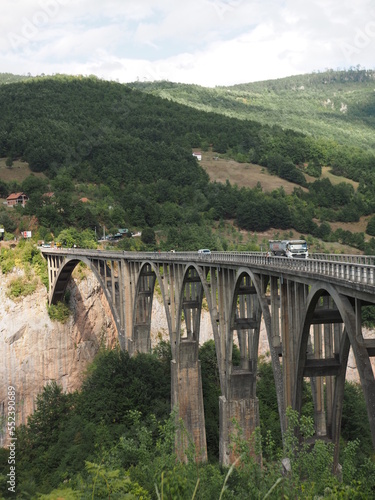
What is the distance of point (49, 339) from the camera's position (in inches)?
2972

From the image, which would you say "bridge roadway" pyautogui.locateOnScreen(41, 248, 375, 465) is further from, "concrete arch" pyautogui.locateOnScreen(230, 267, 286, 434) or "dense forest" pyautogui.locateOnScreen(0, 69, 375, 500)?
"dense forest" pyautogui.locateOnScreen(0, 69, 375, 500)

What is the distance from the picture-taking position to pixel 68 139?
162625mm

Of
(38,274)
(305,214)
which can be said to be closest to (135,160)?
(305,214)

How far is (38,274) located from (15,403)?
16791 millimetres

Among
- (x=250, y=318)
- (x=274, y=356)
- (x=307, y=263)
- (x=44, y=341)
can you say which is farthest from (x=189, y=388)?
(x=307, y=263)

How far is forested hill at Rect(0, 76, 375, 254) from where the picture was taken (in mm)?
113188

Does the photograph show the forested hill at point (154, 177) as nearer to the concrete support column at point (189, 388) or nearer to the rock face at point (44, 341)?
the rock face at point (44, 341)

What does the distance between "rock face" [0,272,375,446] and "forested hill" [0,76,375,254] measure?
23211 mm

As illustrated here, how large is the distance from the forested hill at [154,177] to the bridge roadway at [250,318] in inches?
1536

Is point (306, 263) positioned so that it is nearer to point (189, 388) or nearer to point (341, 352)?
point (341, 352)

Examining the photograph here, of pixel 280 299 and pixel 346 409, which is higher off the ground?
pixel 280 299

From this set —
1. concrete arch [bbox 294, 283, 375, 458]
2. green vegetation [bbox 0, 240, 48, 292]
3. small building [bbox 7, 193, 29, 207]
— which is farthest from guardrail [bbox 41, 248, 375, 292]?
small building [bbox 7, 193, 29, 207]

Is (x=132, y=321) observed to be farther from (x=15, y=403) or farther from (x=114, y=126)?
(x=114, y=126)

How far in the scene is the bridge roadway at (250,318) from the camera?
21.4 meters
